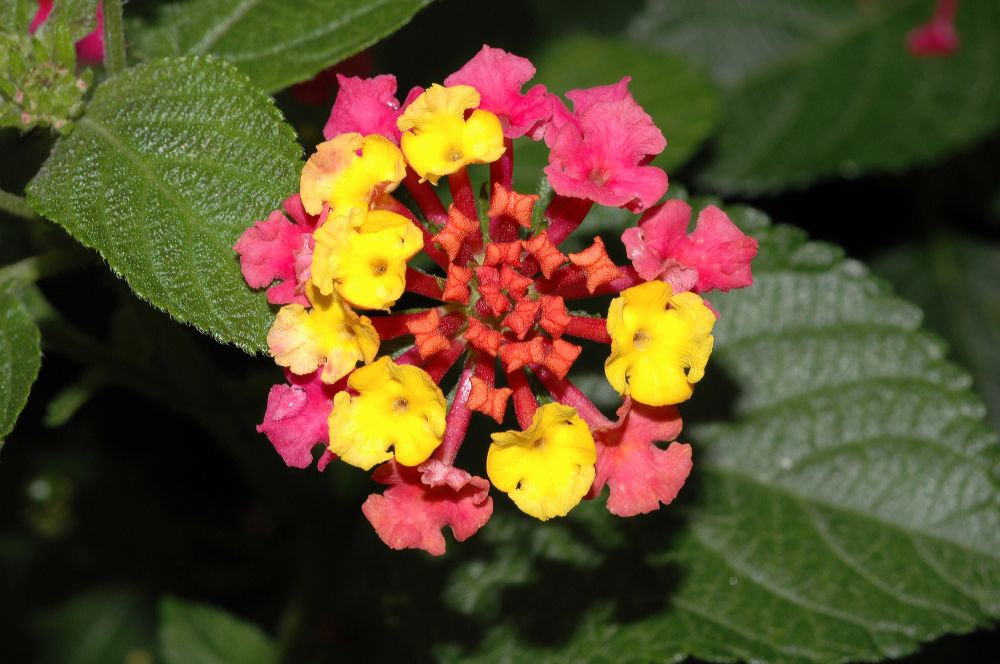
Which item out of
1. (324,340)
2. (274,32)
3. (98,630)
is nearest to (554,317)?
(324,340)

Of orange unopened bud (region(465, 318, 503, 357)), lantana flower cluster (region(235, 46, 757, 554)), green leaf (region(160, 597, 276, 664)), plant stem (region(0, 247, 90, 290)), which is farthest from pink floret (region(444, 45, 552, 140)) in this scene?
green leaf (region(160, 597, 276, 664))

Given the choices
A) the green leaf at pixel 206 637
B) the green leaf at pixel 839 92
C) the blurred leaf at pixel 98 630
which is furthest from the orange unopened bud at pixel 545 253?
the blurred leaf at pixel 98 630

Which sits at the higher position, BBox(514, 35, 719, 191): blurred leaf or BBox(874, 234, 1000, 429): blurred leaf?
BBox(514, 35, 719, 191): blurred leaf

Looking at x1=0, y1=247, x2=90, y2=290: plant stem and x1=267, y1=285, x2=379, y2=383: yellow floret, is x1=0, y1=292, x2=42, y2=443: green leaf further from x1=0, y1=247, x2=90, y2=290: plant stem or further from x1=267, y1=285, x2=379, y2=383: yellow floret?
x1=267, y1=285, x2=379, y2=383: yellow floret

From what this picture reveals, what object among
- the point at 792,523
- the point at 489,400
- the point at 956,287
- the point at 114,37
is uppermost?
the point at 114,37

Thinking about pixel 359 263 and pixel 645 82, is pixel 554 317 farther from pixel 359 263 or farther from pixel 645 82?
pixel 645 82

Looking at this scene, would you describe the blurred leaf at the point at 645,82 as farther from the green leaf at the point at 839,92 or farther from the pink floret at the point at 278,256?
the pink floret at the point at 278,256
